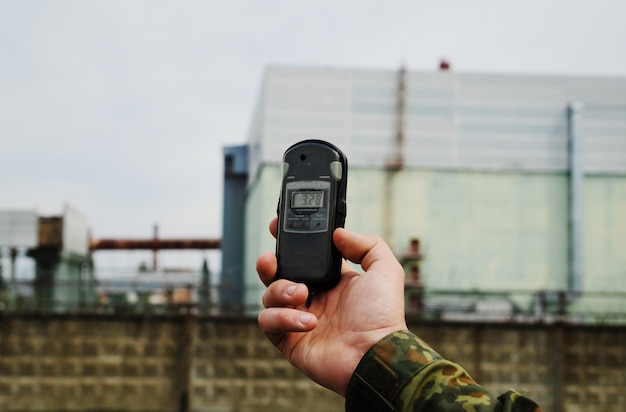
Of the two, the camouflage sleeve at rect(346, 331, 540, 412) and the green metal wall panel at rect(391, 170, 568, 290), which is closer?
the camouflage sleeve at rect(346, 331, 540, 412)

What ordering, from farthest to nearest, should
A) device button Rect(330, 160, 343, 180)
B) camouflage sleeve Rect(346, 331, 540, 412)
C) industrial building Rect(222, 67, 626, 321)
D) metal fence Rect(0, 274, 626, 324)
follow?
1. industrial building Rect(222, 67, 626, 321)
2. metal fence Rect(0, 274, 626, 324)
3. device button Rect(330, 160, 343, 180)
4. camouflage sleeve Rect(346, 331, 540, 412)

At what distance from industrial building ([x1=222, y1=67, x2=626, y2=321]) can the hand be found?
70.2ft

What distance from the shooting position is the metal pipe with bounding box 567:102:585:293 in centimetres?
2380

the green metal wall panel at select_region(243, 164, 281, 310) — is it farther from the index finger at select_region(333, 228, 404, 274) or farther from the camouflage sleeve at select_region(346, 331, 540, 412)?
the camouflage sleeve at select_region(346, 331, 540, 412)

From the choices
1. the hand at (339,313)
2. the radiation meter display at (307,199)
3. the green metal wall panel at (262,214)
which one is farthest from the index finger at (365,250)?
the green metal wall panel at (262,214)

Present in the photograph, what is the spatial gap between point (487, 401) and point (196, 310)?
13.6 metres

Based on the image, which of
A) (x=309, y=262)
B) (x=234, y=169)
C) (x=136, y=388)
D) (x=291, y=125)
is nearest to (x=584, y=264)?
(x=291, y=125)

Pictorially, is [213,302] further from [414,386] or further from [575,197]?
[414,386]

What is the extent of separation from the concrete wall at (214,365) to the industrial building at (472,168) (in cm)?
990

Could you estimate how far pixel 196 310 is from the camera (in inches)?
580

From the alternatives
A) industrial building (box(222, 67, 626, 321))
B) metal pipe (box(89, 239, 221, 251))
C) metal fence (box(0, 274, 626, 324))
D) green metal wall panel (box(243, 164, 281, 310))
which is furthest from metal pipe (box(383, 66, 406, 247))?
metal pipe (box(89, 239, 221, 251))

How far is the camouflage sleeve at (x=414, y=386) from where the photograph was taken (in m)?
1.55

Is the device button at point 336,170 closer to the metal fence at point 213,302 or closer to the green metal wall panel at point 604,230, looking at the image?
the metal fence at point 213,302

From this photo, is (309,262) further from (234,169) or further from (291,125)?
(234,169)
